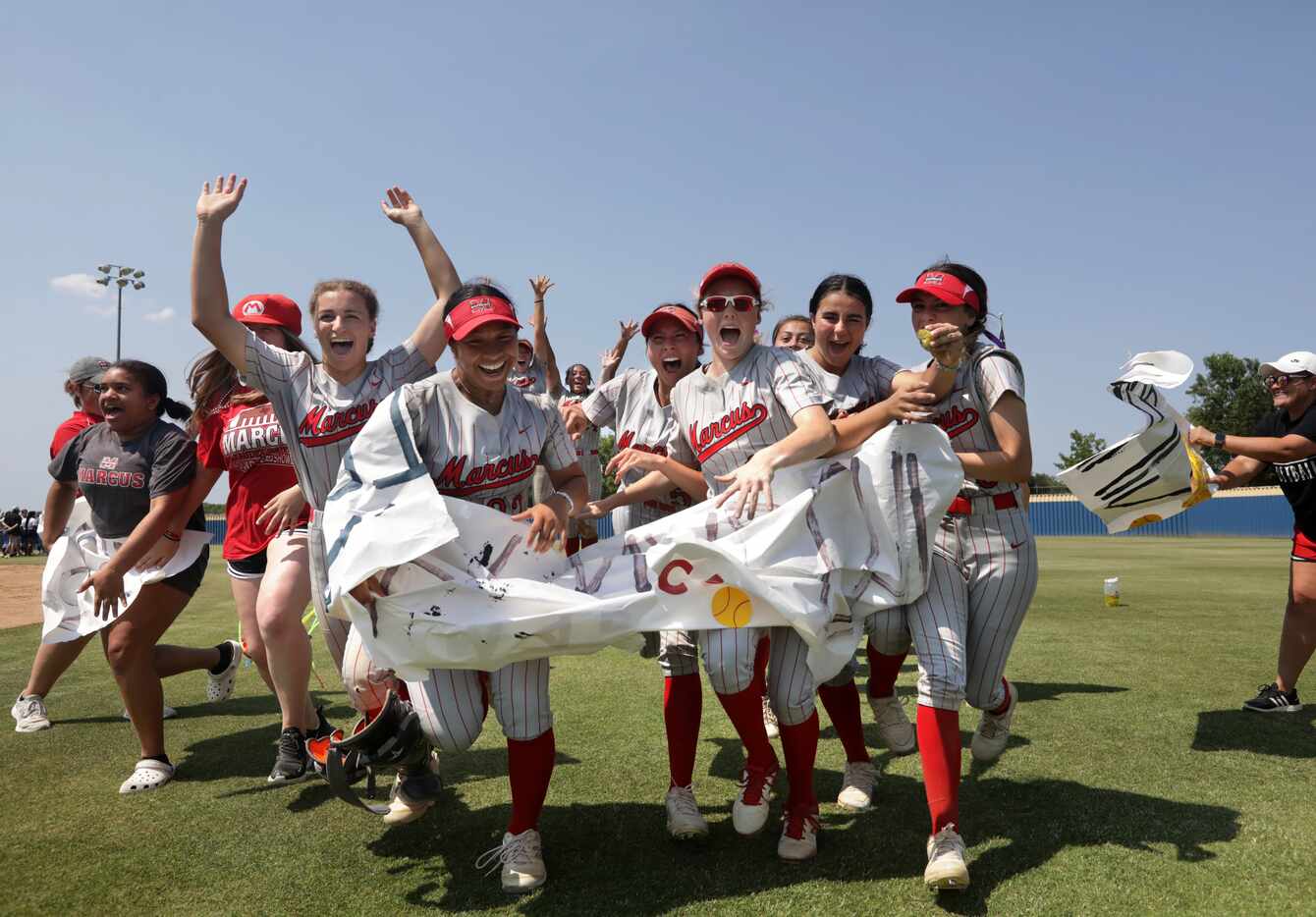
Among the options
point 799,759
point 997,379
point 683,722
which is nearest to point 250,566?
point 683,722

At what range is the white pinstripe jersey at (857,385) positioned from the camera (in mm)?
4133

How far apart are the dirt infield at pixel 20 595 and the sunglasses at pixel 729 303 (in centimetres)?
1231

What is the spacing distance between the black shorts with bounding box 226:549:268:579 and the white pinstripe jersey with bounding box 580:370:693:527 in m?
2.01

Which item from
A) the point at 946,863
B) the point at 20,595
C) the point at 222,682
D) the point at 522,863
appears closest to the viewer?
the point at 946,863

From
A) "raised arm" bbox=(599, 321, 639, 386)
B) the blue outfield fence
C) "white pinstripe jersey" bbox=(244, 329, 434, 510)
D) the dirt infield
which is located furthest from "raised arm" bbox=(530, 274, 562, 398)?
the blue outfield fence

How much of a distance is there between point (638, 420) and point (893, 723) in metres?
2.21

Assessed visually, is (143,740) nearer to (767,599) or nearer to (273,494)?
(273,494)

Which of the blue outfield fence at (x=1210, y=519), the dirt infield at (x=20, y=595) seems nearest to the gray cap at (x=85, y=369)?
the dirt infield at (x=20, y=595)

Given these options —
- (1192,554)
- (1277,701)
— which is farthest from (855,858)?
(1192,554)

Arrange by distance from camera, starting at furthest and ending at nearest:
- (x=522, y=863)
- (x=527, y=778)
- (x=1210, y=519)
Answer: (x=1210, y=519)
(x=527, y=778)
(x=522, y=863)

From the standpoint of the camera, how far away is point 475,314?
3451 millimetres

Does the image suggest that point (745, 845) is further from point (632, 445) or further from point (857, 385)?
point (632, 445)

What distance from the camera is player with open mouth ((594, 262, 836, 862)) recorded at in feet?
10.9

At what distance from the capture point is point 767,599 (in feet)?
10.6
